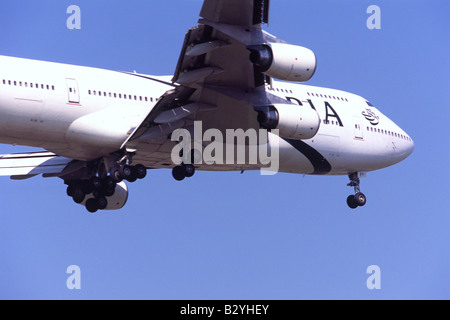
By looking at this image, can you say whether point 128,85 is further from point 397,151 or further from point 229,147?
point 397,151

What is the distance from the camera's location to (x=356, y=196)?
33625mm

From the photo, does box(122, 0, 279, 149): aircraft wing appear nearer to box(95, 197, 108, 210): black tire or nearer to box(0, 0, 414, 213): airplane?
box(0, 0, 414, 213): airplane

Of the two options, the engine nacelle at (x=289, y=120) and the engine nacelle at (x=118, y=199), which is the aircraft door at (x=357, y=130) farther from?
the engine nacelle at (x=118, y=199)

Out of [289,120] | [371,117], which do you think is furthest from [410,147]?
[289,120]

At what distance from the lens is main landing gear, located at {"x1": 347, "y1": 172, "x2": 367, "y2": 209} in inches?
1321

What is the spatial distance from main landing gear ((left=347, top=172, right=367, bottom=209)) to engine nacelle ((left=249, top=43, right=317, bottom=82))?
30.0 ft

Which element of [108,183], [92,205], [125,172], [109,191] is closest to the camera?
[125,172]

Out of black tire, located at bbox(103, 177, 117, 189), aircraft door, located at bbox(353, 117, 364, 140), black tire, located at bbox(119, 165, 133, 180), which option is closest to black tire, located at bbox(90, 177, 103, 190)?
black tire, located at bbox(103, 177, 117, 189)

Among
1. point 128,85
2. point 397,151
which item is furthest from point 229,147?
point 397,151

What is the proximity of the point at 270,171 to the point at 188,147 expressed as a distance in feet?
14.0

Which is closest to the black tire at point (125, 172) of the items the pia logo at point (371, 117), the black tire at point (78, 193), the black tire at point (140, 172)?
the black tire at point (140, 172)

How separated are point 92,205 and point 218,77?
21.1 feet

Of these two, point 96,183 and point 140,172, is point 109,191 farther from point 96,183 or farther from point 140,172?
point 140,172

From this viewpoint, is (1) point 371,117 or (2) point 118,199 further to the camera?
(1) point 371,117
